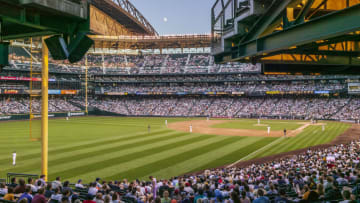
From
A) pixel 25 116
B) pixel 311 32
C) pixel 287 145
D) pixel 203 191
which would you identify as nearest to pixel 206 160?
pixel 287 145

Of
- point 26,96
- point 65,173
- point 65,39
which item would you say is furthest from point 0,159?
point 26,96

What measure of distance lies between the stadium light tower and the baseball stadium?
36 millimetres

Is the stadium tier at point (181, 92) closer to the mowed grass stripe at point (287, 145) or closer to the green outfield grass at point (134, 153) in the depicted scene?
the mowed grass stripe at point (287, 145)

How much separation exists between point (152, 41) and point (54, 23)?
70.8 m

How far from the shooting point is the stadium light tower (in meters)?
6.24

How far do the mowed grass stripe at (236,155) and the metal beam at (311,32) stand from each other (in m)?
11.7

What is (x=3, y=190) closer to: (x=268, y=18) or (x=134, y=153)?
(x=268, y=18)

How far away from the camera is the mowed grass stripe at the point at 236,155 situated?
64.5ft

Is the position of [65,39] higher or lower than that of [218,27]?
lower

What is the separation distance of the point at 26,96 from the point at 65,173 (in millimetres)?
60320

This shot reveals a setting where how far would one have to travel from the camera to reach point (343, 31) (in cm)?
623

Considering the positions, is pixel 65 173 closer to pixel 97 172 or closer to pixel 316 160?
pixel 97 172

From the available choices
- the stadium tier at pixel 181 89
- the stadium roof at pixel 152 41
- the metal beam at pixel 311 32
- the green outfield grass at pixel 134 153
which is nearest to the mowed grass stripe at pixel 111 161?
the green outfield grass at pixel 134 153

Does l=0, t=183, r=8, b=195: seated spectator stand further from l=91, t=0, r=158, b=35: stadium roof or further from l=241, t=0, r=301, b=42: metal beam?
l=91, t=0, r=158, b=35: stadium roof
